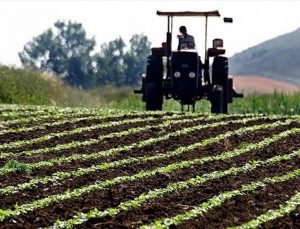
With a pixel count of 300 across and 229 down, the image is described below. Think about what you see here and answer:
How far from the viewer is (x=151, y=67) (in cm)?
1575

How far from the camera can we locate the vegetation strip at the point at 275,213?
6773mm

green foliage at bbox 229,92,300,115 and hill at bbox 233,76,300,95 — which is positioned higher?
hill at bbox 233,76,300,95

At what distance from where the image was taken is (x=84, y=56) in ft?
184

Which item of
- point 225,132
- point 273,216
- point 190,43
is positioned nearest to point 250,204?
point 273,216

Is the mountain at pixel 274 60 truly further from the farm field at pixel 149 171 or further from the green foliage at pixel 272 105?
the farm field at pixel 149 171

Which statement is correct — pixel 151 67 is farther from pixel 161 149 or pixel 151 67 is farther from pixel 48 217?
pixel 48 217

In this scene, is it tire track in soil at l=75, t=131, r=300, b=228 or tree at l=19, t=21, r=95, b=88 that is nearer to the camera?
tire track in soil at l=75, t=131, r=300, b=228

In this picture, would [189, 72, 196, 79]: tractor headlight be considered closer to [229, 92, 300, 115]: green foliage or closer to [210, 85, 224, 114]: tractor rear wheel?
[210, 85, 224, 114]: tractor rear wheel

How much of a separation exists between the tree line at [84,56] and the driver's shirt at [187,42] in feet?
120

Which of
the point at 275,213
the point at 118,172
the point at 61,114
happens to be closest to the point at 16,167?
the point at 118,172

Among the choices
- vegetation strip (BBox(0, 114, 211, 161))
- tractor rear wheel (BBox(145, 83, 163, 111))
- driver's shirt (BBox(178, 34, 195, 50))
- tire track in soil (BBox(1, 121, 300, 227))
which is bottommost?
tire track in soil (BBox(1, 121, 300, 227))

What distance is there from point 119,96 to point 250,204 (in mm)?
20378

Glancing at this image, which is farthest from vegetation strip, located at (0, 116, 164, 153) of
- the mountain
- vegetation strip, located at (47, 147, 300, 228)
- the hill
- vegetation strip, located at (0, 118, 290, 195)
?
the mountain

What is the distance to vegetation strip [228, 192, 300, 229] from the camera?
677cm
